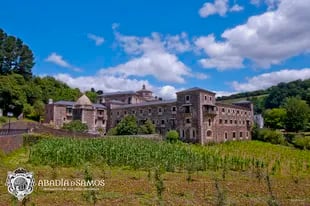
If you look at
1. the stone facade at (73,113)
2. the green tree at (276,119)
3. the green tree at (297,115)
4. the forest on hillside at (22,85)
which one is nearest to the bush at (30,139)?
the stone facade at (73,113)

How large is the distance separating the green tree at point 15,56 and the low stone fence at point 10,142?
4650 centimetres

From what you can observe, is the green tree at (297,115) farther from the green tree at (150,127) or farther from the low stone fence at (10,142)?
the low stone fence at (10,142)

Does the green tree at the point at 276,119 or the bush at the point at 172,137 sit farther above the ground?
the green tree at the point at 276,119

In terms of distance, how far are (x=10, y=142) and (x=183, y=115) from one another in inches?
1194

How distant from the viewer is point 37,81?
3051 inches

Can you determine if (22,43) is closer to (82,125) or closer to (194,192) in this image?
(82,125)

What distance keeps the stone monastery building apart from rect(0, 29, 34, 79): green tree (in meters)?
18.3

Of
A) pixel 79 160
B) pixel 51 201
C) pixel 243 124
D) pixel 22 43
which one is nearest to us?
pixel 51 201

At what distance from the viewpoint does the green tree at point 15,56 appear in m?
72.4

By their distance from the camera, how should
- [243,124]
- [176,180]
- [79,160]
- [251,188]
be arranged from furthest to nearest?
[243,124], [79,160], [176,180], [251,188]

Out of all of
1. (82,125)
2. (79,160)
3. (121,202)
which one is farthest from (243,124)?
(121,202)

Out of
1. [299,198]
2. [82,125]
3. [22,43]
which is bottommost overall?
[299,198]

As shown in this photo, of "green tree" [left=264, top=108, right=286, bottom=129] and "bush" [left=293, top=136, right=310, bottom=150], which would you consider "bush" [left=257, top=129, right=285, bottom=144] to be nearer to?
"bush" [left=293, top=136, right=310, bottom=150]

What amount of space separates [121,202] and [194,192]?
14.0 ft
